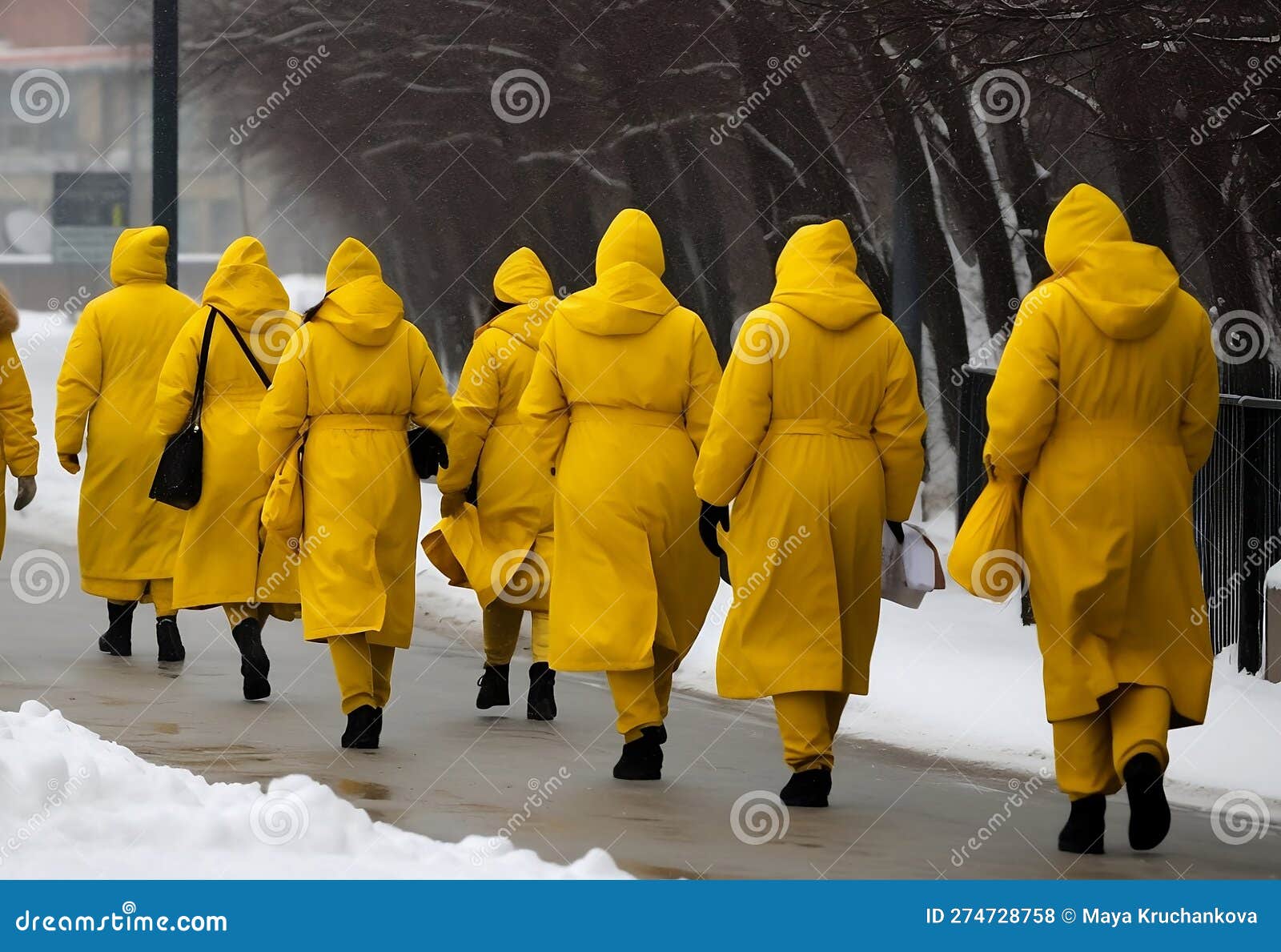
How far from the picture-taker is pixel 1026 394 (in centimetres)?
659

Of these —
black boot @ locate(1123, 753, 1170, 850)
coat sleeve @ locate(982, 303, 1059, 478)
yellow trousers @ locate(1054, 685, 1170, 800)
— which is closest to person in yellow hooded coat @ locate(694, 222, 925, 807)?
coat sleeve @ locate(982, 303, 1059, 478)

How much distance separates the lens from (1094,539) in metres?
6.64

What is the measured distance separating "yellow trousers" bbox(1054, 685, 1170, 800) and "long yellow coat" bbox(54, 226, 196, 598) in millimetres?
5251

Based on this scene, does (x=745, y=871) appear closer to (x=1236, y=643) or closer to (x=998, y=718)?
(x=998, y=718)

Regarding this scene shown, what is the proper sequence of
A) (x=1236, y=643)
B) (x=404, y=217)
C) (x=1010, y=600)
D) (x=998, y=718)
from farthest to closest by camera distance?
(x=404, y=217), (x=1010, y=600), (x=1236, y=643), (x=998, y=718)

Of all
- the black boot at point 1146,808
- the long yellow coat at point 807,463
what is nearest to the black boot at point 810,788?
the long yellow coat at point 807,463

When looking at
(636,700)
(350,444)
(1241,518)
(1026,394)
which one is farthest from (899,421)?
(1241,518)

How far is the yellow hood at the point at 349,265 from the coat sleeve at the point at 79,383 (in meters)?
2.37

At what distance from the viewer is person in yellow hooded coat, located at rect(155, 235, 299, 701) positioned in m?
9.60

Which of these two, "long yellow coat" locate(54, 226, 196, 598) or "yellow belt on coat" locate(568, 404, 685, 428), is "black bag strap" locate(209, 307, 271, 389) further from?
"yellow belt on coat" locate(568, 404, 685, 428)

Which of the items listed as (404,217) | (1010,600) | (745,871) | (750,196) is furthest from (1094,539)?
(404,217)

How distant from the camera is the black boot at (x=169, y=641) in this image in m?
10.7

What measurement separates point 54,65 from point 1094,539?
100 feet

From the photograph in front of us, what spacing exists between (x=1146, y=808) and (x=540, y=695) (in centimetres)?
343
